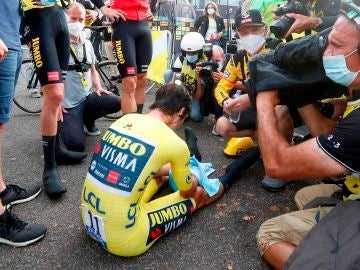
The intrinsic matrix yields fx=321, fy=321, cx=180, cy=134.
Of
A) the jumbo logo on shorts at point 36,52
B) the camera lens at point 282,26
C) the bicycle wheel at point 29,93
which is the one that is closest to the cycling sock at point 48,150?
the jumbo logo on shorts at point 36,52

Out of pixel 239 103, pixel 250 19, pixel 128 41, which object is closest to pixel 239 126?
pixel 239 103

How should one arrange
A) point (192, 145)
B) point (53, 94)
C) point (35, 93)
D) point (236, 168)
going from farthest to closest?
point (35, 93)
point (192, 145)
point (236, 168)
point (53, 94)

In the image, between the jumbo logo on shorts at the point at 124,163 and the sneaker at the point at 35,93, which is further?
the sneaker at the point at 35,93

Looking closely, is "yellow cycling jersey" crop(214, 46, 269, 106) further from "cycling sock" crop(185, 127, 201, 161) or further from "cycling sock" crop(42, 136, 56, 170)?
"cycling sock" crop(42, 136, 56, 170)

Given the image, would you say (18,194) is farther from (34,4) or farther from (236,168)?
(236,168)

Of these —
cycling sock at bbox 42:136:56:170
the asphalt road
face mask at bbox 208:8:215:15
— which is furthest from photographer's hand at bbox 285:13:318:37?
face mask at bbox 208:8:215:15

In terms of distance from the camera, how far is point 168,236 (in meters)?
2.03

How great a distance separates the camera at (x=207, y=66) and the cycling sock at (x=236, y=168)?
1646 millimetres

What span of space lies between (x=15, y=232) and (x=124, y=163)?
816 millimetres

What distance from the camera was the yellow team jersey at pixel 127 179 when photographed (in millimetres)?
1660

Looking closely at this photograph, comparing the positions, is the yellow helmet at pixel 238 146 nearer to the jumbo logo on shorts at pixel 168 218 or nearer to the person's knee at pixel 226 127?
the person's knee at pixel 226 127

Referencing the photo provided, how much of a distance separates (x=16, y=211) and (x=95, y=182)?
0.87m

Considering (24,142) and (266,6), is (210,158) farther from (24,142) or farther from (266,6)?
(24,142)

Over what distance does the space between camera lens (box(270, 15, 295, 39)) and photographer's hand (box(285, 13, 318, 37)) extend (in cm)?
3
